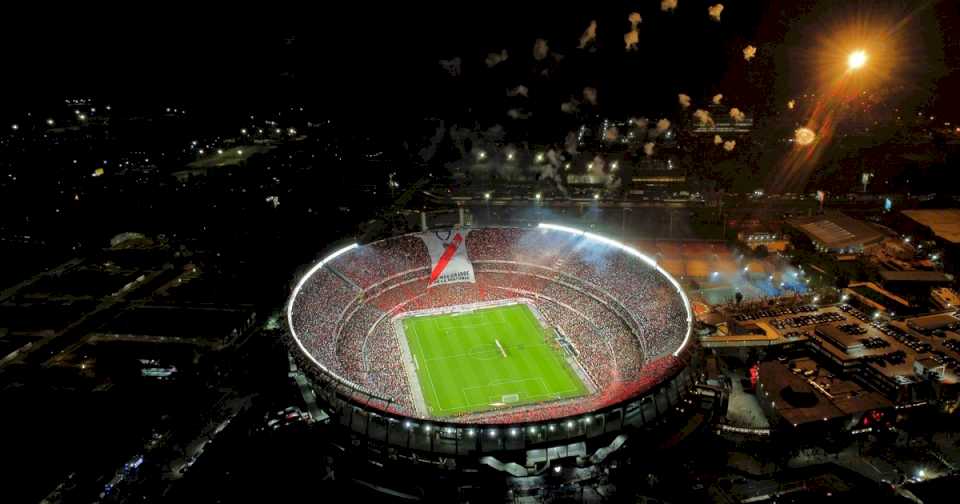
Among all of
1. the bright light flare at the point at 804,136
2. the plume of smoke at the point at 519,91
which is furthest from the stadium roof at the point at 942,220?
the plume of smoke at the point at 519,91

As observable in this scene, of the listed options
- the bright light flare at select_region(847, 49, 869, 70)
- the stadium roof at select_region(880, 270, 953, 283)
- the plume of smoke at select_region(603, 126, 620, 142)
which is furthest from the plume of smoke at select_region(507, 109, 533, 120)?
the bright light flare at select_region(847, 49, 869, 70)

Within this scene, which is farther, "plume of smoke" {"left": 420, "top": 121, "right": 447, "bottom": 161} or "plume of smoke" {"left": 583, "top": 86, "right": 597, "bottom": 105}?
"plume of smoke" {"left": 583, "top": 86, "right": 597, "bottom": 105}

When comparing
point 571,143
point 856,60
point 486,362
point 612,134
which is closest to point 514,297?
point 486,362

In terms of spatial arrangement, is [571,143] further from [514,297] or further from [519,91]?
[514,297]

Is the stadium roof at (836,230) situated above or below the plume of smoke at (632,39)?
below

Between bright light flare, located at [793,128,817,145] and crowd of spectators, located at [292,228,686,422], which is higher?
bright light flare, located at [793,128,817,145]

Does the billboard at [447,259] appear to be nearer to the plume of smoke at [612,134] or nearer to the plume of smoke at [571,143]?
the plume of smoke at [571,143]

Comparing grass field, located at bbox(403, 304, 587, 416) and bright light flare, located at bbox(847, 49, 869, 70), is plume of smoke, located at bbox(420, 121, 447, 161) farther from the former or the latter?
bright light flare, located at bbox(847, 49, 869, 70)
